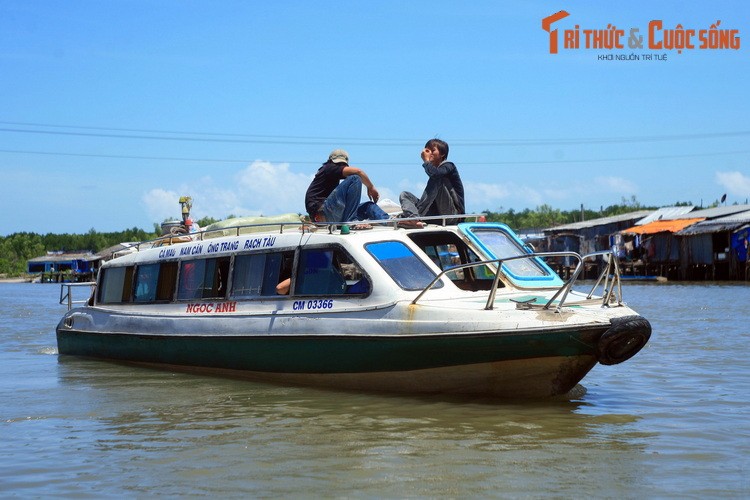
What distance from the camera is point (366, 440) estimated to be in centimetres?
763

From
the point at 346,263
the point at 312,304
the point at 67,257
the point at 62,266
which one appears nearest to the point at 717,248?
the point at 346,263

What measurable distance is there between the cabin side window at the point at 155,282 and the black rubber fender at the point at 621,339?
648cm

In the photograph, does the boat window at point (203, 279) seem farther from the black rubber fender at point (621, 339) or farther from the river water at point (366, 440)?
the black rubber fender at point (621, 339)

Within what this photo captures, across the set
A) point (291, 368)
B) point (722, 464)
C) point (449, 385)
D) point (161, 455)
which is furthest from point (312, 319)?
point (722, 464)

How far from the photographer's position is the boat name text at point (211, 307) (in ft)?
36.8

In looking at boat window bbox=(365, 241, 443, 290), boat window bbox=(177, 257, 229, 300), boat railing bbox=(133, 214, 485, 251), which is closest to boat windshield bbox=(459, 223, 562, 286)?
boat railing bbox=(133, 214, 485, 251)

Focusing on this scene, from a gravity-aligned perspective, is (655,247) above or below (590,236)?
below

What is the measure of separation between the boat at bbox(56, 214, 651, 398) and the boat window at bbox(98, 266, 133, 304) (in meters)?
0.83

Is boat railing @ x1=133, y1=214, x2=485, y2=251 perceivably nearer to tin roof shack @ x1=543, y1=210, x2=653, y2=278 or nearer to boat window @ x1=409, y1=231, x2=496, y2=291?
boat window @ x1=409, y1=231, x2=496, y2=291

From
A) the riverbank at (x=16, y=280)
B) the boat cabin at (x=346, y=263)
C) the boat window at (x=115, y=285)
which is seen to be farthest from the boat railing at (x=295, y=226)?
the riverbank at (x=16, y=280)

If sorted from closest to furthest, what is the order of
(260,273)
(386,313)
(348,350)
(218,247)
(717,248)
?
(386,313) < (348,350) < (260,273) < (218,247) < (717,248)

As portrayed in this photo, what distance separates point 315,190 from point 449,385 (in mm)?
3710

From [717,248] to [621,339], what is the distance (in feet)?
136

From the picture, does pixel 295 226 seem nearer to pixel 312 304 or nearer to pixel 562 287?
pixel 312 304
